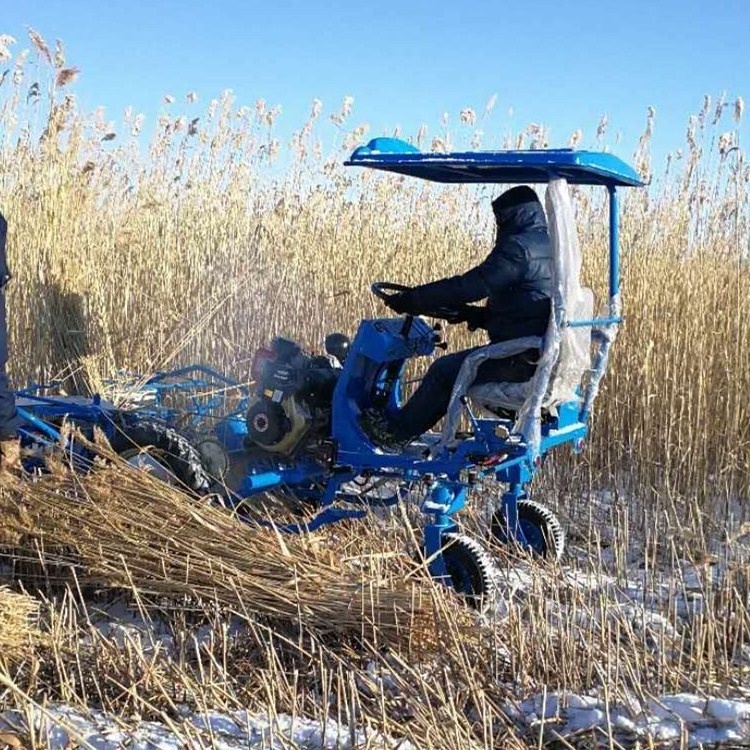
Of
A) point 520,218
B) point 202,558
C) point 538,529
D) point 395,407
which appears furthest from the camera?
point 538,529

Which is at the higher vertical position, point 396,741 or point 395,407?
point 395,407

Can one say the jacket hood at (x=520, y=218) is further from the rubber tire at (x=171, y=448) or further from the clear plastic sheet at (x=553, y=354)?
the rubber tire at (x=171, y=448)

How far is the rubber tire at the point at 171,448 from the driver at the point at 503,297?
0.80 m

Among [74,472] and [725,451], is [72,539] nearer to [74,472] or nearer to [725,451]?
[74,472]

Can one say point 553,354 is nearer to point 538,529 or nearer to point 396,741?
point 538,529

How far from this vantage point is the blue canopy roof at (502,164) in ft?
13.3

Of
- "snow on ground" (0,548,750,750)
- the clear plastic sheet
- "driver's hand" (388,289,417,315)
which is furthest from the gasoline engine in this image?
"snow on ground" (0,548,750,750)

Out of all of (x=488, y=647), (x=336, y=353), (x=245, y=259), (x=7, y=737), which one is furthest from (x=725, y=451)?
(x=7, y=737)

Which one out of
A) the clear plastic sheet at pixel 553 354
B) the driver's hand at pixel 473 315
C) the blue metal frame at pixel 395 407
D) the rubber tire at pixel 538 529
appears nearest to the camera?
the clear plastic sheet at pixel 553 354

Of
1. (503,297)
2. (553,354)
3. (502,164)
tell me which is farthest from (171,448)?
(502,164)

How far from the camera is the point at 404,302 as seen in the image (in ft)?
14.8

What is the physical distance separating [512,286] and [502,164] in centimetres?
51

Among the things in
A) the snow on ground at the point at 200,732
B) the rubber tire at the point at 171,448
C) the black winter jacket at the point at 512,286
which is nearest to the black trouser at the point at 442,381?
the black winter jacket at the point at 512,286

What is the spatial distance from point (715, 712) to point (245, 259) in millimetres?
5113
